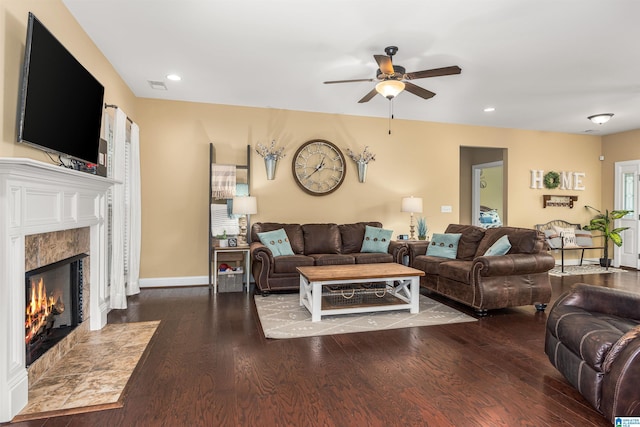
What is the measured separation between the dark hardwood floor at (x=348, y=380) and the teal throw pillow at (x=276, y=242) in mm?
1376

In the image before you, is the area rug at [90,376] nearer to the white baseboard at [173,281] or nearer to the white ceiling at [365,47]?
the white baseboard at [173,281]

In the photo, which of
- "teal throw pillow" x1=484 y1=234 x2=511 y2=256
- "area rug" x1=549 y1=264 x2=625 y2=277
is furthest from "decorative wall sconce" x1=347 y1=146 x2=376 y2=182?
"area rug" x1=549 y1=264 x2=625 y2=277

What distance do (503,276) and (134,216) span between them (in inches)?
177

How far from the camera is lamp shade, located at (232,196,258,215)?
5.07 meters

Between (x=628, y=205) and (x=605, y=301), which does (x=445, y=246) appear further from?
(x=628, y=205)

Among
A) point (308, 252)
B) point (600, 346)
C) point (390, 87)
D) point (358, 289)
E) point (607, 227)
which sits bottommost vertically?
point (358, 289)

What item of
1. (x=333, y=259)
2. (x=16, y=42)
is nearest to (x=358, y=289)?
(x=333, y=259)

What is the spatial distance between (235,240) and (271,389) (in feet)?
10.2

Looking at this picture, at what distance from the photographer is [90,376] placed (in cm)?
249

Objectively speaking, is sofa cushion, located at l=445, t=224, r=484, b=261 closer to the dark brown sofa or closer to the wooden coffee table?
the wooden coffee table

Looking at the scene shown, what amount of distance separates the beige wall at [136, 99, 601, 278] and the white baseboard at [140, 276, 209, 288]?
10 cm

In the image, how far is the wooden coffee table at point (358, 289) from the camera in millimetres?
3695

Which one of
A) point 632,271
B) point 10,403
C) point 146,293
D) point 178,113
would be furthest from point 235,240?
point 632,271

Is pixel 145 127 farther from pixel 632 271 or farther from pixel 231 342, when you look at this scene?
pixel 632 271
